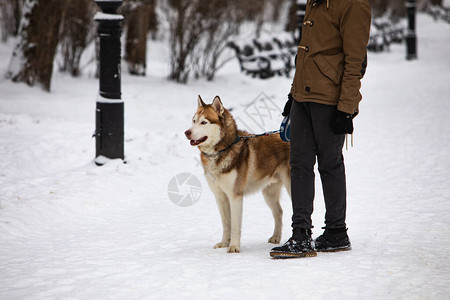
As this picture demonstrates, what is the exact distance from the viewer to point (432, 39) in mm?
26594

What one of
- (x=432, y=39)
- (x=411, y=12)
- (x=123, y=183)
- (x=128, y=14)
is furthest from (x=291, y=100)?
(x=432, y=39)

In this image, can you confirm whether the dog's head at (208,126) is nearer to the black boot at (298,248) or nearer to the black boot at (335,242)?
the black boot at (298,248)

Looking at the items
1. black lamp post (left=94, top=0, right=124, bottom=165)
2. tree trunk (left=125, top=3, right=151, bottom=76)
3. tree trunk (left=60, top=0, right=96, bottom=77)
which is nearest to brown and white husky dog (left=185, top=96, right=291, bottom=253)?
black lamp post (left=94, top=0, right=124, bottom=165)

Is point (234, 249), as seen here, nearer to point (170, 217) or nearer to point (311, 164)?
point (311, 164)

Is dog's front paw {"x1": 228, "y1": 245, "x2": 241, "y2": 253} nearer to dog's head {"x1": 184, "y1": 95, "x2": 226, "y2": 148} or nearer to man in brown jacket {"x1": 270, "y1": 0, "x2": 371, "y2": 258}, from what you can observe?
man in brown jacket {"x1": 270, "y1": 0, "x2": 371, "y2": 258}

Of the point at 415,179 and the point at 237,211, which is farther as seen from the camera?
the point at 415,179

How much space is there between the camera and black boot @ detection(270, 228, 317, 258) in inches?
140

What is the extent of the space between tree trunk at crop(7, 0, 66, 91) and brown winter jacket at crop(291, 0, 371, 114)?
7.37 m

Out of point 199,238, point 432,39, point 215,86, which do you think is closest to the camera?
point 199,238

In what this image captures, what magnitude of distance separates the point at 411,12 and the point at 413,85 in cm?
651

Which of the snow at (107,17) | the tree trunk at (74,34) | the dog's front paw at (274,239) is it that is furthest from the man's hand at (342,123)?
the tree trunk at (74,34)

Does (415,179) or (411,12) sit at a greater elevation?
(411,12)

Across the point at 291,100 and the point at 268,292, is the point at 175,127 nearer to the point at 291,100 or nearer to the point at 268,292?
the point at 291,100

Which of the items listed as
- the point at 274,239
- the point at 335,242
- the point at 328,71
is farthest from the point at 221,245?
the point at 328,71
